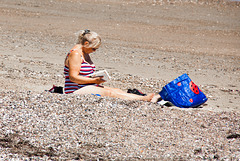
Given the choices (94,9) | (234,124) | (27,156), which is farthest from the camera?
(94,9)

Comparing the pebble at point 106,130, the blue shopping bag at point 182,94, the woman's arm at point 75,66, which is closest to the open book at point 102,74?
the woman's arm at point 75,66

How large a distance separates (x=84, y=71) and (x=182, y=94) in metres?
1.53

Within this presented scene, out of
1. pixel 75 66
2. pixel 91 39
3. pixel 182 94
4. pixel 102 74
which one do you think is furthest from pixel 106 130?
pixel 182 94

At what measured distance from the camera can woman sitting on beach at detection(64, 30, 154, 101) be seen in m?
5.33

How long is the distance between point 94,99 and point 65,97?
39 centimetres

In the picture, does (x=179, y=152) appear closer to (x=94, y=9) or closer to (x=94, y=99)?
(x=94, y=99)

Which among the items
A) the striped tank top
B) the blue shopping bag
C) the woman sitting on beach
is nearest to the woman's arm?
the woman sitting on beach

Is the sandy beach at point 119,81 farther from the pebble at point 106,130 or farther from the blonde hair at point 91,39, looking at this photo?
the blonde hair at point 91,39

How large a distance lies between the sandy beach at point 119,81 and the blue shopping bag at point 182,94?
0.33 metres

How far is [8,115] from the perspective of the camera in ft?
14.9

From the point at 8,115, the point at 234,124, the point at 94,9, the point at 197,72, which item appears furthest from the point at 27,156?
the point at 94,9

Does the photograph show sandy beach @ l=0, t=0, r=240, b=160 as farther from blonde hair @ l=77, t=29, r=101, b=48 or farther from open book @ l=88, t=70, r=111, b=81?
blonde hair @ l=77, t=29, r=101, b=48

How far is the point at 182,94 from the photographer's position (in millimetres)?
5793

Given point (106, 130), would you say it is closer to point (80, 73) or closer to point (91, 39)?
point (80, 73)
